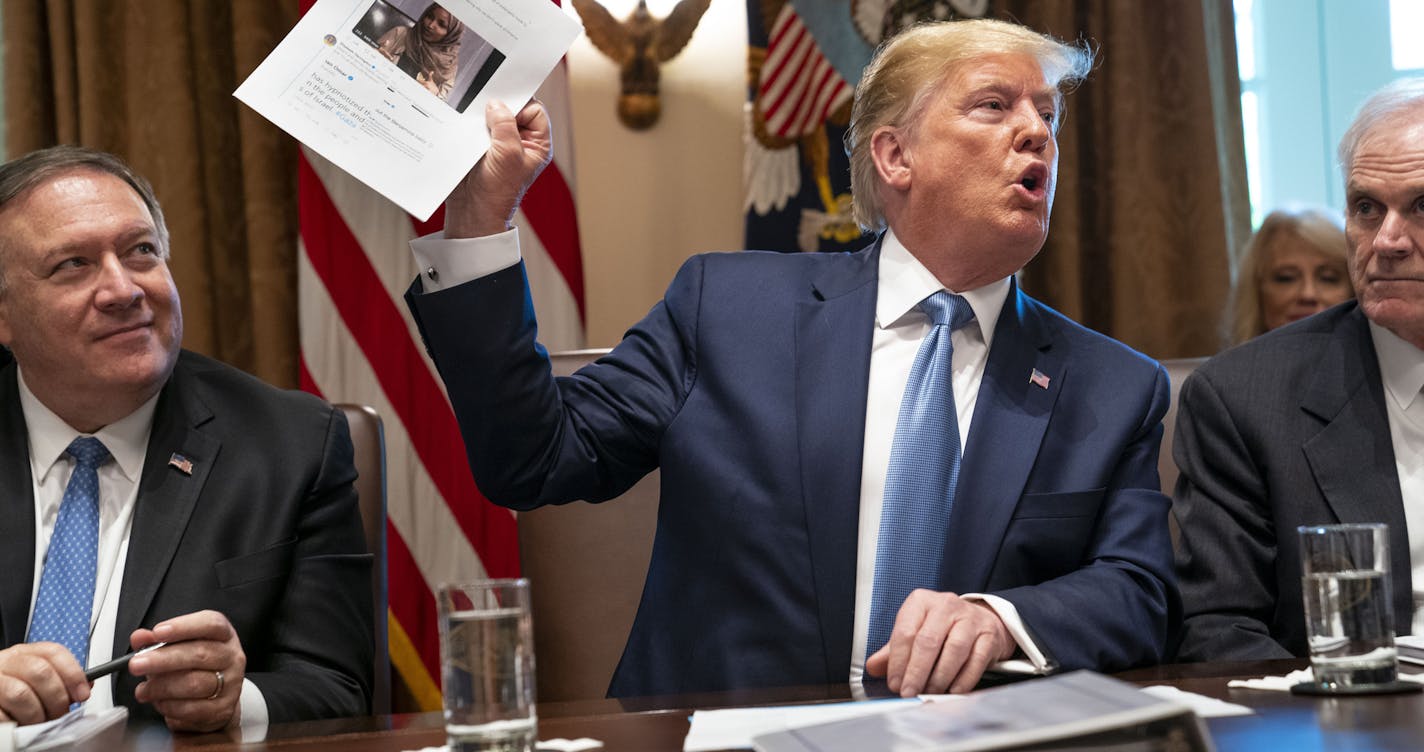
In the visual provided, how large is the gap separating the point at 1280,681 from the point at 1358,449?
0.82 m

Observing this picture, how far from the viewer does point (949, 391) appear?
2.04 m

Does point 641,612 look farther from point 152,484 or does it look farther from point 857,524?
point 152,484

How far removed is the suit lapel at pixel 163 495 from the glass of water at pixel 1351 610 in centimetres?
153

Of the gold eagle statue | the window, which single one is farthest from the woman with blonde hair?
the gold eagle statue

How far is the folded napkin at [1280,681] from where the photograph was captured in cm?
140

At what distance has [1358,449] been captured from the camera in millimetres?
2125

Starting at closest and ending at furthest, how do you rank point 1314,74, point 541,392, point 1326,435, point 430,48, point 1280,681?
point 1280,681, point 430,48, point 541,392, point 1326,435, point 1314,74

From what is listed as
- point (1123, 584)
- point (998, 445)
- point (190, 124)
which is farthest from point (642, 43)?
point (1123, 584)

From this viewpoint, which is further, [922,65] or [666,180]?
[666,180]

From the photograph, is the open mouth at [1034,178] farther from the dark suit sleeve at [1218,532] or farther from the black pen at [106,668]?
the black pen at [106,668]

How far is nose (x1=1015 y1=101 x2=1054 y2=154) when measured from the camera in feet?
7.11

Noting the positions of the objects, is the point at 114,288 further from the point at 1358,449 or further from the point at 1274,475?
the point at 1358,449

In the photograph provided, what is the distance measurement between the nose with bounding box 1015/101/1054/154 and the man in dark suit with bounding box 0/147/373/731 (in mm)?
1174

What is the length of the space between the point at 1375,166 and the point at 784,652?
1.18 meters
